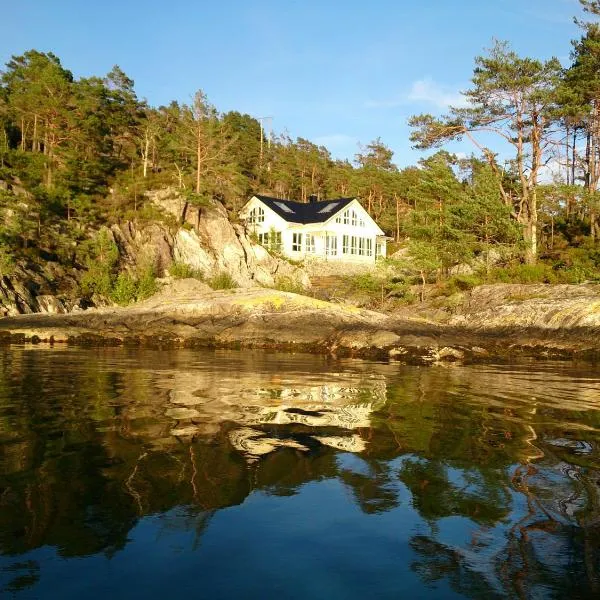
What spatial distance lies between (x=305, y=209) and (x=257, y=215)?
19.7 ft

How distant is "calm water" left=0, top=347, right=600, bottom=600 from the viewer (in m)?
3.91

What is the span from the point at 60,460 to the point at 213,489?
2.24 meters

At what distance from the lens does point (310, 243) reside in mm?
59500

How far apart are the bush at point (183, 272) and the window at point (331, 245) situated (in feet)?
63.7

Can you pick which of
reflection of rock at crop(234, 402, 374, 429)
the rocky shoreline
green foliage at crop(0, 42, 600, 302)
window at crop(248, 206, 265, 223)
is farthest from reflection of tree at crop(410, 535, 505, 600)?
window at crop(248, 206, 265, 223)

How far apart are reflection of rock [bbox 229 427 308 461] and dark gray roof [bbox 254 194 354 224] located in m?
50.8

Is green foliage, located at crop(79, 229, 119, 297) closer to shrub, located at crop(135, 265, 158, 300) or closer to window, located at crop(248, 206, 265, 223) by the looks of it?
shrub, located at crop(135, 265, 158, 300)

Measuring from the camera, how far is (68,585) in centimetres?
373

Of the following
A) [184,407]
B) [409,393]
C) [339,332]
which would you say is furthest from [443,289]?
[184,407]

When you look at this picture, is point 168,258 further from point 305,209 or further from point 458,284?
point 458,284

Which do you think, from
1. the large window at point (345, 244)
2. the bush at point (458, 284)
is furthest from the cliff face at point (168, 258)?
the bush at point (458, 284)

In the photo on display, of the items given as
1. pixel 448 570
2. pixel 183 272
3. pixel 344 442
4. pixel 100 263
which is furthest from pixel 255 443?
pixel 100 263

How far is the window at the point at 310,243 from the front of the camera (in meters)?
59.1

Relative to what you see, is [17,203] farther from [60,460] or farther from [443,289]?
[60,460]
